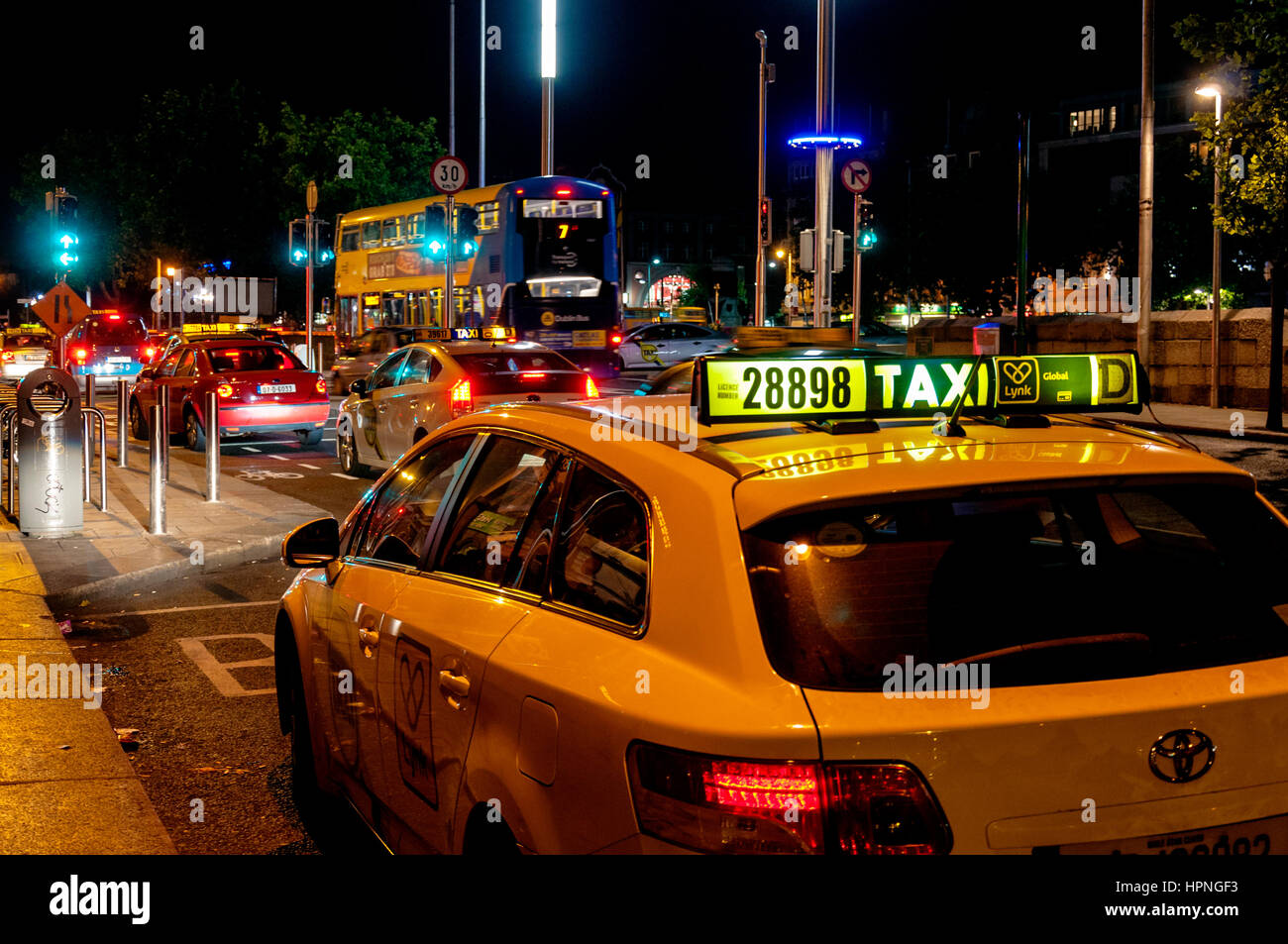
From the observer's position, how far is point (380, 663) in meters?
4.05

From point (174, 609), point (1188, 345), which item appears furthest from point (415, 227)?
point (174, 609)

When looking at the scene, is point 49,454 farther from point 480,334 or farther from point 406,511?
point 480,334

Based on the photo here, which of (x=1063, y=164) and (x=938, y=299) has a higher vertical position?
(x=1063, y=164)

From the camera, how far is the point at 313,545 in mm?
4977

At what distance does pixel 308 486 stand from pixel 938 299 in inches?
1599

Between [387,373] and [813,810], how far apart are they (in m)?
15.3

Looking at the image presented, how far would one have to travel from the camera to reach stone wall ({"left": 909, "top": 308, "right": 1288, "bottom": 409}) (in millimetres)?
26828

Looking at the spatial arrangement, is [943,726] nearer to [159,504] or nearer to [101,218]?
[159,504]

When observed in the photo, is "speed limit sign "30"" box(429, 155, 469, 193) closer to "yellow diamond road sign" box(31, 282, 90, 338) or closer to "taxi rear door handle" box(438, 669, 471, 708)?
"yellow diamond road sign" box(31, 282, 90, 338)

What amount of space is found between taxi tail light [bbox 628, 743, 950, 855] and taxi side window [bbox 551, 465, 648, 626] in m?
0.52

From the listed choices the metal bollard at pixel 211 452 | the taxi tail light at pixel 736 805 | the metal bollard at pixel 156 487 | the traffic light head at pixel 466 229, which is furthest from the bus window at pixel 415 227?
the taxi tail light at pixel 736 805

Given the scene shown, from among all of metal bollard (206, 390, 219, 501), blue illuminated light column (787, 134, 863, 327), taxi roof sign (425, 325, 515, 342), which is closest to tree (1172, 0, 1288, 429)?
blue illuminated light column (787, 134, 863, 327)

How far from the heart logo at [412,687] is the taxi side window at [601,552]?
56 cm

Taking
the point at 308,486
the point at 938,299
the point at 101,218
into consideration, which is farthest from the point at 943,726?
the point at 101,218
